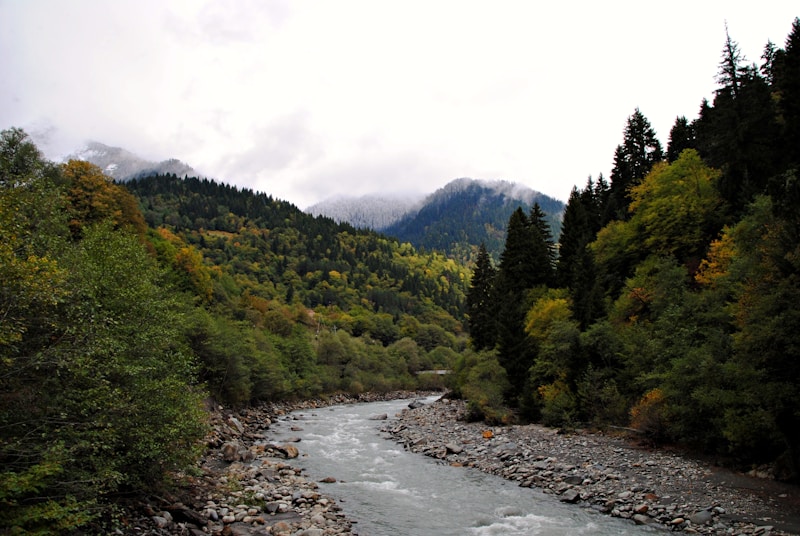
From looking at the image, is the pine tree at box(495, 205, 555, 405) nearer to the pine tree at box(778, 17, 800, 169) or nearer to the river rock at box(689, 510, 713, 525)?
the pine tree at box(778, 17, 800, 169)

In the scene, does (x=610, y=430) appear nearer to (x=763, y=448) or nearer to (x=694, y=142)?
(x=763, y=448)

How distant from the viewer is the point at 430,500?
20906 millimetres

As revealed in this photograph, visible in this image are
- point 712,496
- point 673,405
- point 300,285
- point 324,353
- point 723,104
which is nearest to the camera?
point 712,496

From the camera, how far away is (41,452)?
31.2 ft

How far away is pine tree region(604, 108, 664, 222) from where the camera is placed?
56906 mm

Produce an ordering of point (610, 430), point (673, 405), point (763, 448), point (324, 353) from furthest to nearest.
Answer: point (324, 353), point (610, 430), point (673, 405), point (763, 448)

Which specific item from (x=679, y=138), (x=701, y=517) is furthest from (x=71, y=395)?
(x=679, y=138)

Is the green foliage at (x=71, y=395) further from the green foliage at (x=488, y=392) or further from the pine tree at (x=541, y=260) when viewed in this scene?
the pine tree at (x=541, y=260)

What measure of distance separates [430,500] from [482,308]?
156ft

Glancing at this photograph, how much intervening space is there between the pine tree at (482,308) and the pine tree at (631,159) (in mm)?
18169

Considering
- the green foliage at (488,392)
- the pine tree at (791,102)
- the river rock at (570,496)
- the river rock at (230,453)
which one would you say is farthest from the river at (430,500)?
the pine tree at (791,102)

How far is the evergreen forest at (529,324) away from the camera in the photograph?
1078 centimetres

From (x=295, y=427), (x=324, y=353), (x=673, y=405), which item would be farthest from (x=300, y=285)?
(x=673, y=405)

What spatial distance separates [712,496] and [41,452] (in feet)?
67.0
